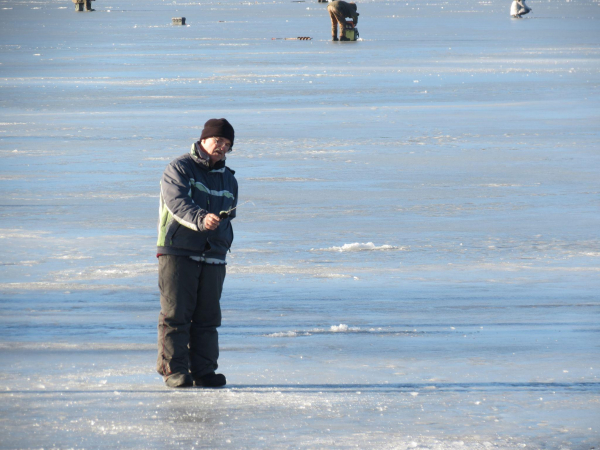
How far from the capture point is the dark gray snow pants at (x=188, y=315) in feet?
18.5

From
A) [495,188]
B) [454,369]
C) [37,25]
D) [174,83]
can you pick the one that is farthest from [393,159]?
[37,25]

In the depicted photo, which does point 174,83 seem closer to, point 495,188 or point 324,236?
point 495,188

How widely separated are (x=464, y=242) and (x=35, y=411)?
5.02m

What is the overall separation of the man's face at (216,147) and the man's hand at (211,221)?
16.3 inches

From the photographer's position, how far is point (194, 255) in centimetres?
564

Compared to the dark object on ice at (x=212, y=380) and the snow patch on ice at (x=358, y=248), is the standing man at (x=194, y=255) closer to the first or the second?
the dark object on ice at (x=212, y=380)

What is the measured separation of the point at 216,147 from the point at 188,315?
81cm

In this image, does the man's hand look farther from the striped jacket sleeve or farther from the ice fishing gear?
the ice fishing gear

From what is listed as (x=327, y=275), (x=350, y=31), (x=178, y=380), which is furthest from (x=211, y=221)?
(x=350, y=31)

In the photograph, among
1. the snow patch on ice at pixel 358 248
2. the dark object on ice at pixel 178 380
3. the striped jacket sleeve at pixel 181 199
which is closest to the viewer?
the striped jacket sleeve at pixel 181 199

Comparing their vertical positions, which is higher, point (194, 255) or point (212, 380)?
point (194, 255)

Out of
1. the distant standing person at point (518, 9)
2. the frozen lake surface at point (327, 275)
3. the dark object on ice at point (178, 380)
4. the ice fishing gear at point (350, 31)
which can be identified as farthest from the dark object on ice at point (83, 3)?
the dark object on ice at point (178, 380)

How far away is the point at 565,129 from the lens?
17.5 meters

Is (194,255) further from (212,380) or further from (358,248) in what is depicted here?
(358,248)
